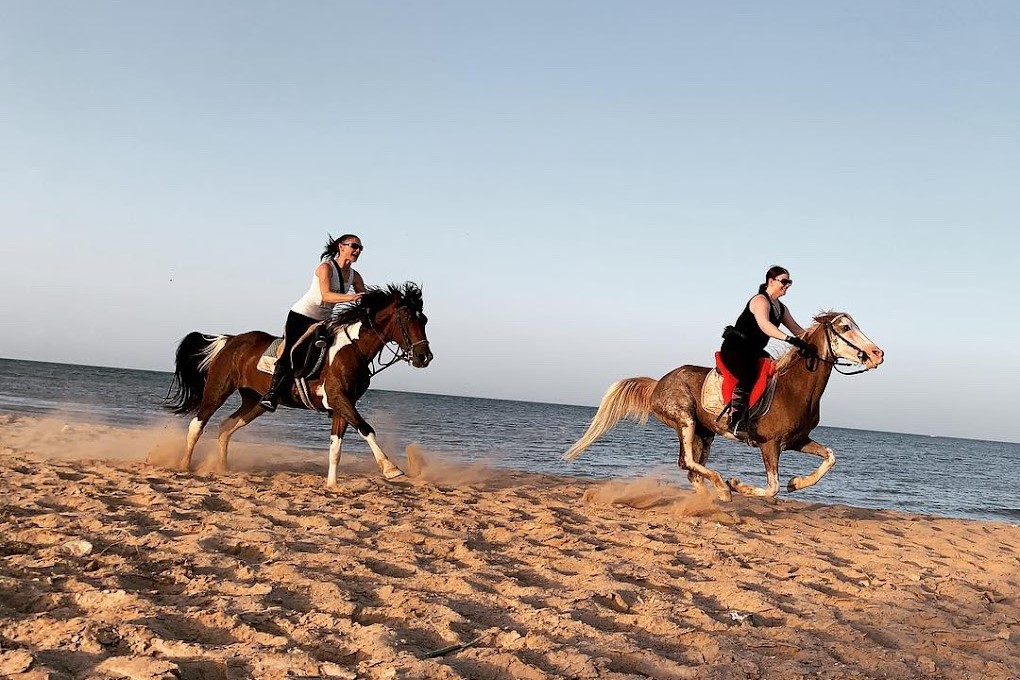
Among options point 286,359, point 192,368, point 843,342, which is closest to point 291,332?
point 286,359

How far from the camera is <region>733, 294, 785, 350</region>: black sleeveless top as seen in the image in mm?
8133

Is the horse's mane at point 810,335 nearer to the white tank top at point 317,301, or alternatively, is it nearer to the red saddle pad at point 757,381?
the red saddle pad at point 757,381

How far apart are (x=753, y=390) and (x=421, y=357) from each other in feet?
12.3

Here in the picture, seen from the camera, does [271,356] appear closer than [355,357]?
No

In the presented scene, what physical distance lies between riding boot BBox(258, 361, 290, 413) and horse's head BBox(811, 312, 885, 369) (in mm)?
6146

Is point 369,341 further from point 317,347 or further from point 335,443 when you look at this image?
point 335,443

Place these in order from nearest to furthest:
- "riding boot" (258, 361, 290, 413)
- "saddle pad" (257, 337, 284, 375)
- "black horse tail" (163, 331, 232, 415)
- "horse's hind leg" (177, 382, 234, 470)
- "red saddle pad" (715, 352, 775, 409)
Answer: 1. "red saddle pad" (715, 352, 775, 409)
2. "riding boot" (258, 361, 290, 413)
3. "saddle pad" (257, 337, 284, 375)
4. "horse's hind leg" (177, 382, 234, 470)
5. "black horse tail" (163, 331, 232, 415)

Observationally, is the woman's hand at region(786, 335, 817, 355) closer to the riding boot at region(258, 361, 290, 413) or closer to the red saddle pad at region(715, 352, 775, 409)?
the red saddle pad at region(715, 352, 775, 409)

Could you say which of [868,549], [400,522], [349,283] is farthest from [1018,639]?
[349,283]

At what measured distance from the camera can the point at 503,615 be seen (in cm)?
408

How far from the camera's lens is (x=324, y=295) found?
26.8 feet

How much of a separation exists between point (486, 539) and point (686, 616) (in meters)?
2.18

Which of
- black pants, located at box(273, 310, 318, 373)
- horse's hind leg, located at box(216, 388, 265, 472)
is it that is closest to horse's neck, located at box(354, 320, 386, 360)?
black pants, located at box(273, 310, 318, 373)

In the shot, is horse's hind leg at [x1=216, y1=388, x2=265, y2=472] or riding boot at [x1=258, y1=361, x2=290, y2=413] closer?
riding boot at [x1=258, y1=361, x2=290, y2=413]
